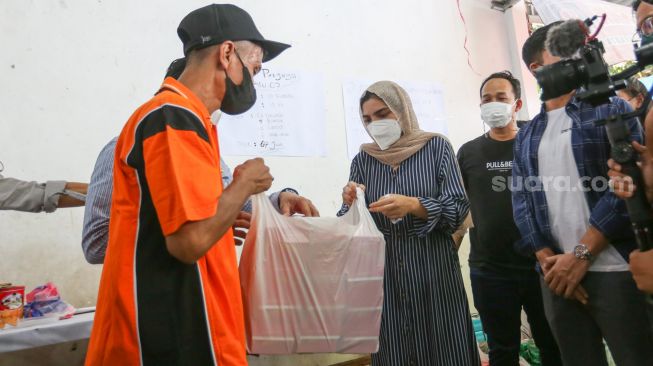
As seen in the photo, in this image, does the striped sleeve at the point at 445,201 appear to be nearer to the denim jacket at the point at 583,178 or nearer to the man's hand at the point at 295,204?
the denim jacket at the point at 583,178

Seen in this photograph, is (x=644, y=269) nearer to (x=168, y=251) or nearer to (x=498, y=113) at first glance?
(x=168, y=251)

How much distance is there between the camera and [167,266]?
0.75 meters

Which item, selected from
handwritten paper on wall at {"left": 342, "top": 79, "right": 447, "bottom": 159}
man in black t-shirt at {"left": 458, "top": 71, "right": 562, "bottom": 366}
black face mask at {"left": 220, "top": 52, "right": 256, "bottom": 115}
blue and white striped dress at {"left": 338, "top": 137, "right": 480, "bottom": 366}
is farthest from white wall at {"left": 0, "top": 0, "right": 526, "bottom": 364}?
black face mask at {"left": 220, "top": 52, "right": 256, "bottom": 115}

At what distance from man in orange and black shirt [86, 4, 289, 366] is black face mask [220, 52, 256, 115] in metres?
0.13

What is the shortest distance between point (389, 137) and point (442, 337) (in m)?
0.72

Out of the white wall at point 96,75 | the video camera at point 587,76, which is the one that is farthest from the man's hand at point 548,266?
the white wall at point 96,75

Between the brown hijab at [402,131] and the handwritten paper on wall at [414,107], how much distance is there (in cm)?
114

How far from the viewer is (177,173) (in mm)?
693

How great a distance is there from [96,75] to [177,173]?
1.75m

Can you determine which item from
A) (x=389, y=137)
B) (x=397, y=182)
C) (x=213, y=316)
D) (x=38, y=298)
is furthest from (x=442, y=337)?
(x=38, y=298)

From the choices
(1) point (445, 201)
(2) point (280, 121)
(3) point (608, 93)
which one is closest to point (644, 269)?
(3) point (608, 93)

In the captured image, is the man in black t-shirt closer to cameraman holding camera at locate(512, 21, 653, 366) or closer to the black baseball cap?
cameraman holding camera at locate(512, 21, 653, 366)

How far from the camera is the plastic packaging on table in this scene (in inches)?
54.2

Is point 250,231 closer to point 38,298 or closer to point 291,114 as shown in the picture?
point 38,298
